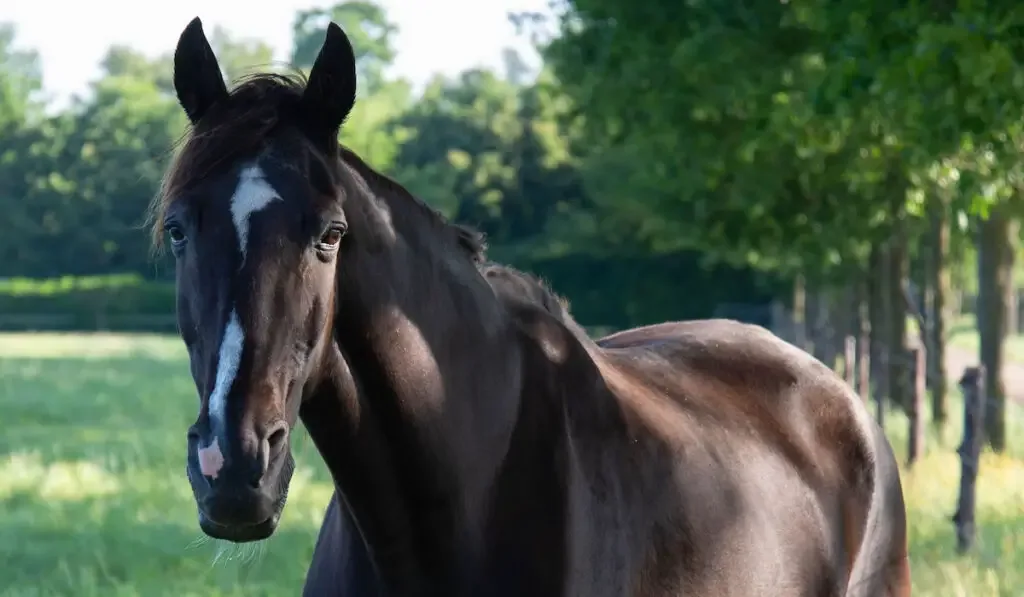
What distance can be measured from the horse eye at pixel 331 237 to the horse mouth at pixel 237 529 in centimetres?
55

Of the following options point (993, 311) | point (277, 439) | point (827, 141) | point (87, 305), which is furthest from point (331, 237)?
→ point (87, 305)

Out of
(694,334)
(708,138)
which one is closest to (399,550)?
(694,334)

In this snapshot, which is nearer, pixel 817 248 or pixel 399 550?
pixel 399 550

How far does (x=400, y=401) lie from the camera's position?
2.87 meters

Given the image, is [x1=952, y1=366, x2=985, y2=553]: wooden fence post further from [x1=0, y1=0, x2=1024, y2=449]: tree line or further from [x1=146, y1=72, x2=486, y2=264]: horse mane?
[x1=146, y1=72, x2=486, y2=264]: horse mane

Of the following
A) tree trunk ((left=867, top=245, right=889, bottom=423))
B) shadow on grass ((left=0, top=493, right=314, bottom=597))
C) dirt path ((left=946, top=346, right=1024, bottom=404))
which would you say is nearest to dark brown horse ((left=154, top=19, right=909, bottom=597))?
shadow on grass ((left=0, top=493, right=314, bottom=597))

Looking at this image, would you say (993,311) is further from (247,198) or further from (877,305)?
(247,198)

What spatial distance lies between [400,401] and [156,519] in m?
6.74

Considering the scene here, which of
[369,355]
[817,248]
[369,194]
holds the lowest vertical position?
[817,248]

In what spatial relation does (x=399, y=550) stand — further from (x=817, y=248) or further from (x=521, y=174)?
(x=521, y=174)

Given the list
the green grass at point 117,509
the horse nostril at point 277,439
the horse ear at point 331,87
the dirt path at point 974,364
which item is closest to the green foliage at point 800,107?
the dirt path at point 974,364

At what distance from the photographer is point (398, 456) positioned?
9.50 ft

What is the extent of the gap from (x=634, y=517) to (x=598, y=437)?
0.23 m

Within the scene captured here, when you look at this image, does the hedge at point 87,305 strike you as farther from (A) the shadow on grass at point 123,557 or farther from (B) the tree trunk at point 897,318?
(A) the shadow on grass at point 123,557
